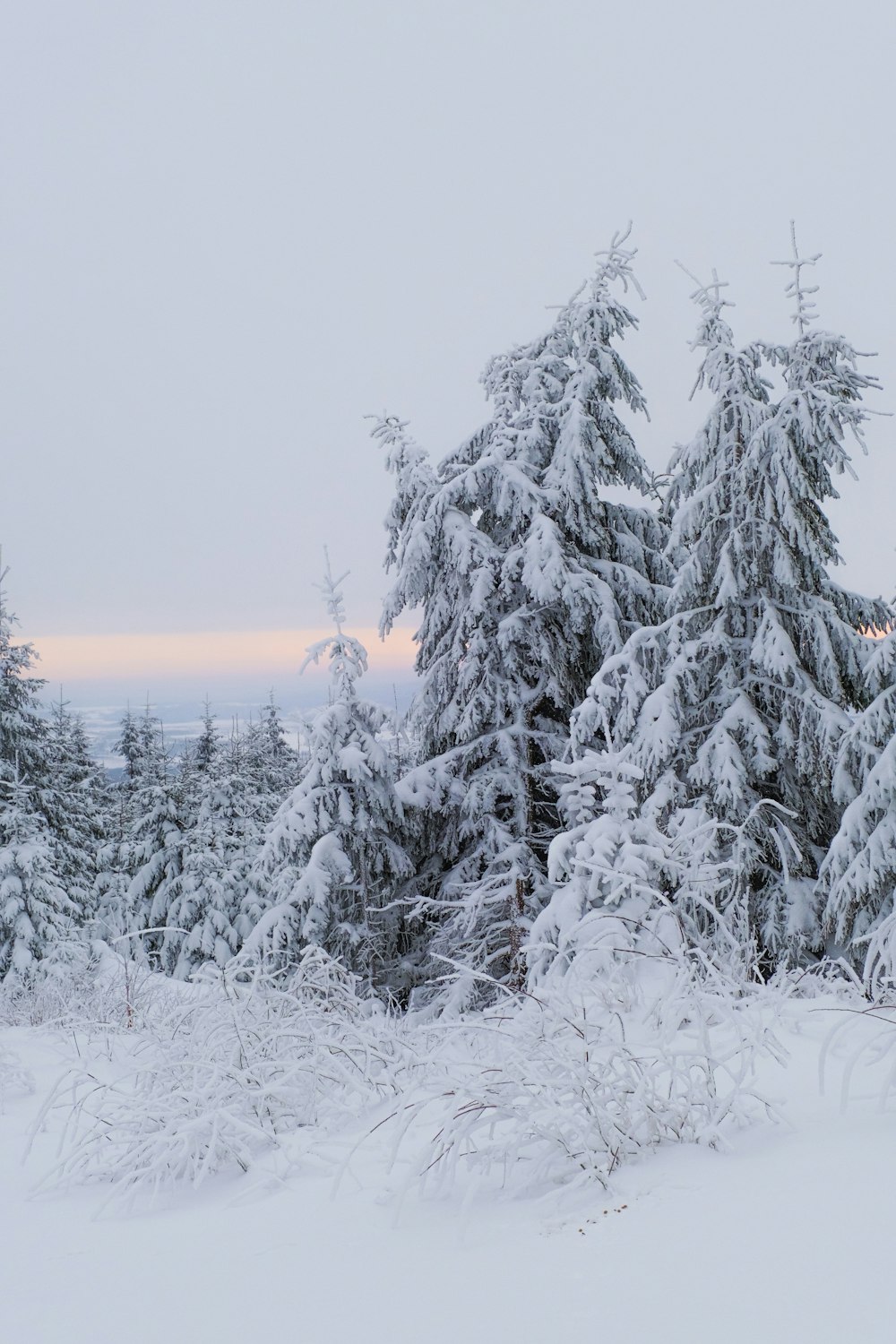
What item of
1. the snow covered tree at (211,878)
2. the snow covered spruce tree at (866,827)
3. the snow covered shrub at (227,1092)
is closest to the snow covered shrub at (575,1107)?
the snow covered shrub at (227,1092)

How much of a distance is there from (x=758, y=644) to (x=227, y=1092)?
9.29 meters

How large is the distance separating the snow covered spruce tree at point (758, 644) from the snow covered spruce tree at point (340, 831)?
10.5 ft

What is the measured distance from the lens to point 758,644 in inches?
436

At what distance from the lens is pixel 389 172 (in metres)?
165

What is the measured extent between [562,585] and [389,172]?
594ft

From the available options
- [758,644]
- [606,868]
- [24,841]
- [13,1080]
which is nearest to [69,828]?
[24,841]

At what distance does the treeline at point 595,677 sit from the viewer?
417 inches

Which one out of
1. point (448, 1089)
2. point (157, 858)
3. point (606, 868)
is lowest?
point (157, 858)

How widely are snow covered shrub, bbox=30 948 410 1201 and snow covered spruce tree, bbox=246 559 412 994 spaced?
25.0 ft

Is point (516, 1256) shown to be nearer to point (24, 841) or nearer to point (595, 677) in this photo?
point (595, 677)

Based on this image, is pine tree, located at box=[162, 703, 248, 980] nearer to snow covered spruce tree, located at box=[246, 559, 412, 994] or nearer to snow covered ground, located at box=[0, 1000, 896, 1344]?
snow covered spruce tree, located at box=[246, 559, 412, 994]

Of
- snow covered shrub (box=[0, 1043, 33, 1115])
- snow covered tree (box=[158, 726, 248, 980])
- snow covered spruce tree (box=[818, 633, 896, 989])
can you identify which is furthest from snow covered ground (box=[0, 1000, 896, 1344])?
snow covered tree (box=[158, 726, 248, 980])

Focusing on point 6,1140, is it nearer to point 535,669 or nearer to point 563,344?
point 535,669

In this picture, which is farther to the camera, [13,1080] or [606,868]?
[13,1080]
